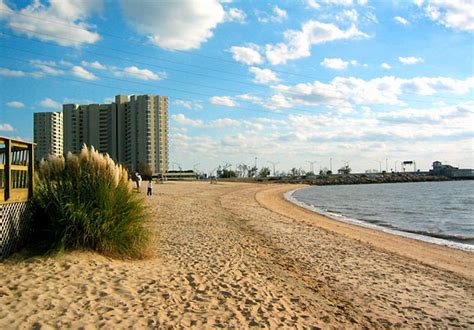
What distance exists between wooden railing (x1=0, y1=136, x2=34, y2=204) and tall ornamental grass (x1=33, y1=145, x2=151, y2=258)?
0.86 ft

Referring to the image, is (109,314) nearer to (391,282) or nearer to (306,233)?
(391,282)

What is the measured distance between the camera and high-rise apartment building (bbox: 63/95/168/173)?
88.0 m

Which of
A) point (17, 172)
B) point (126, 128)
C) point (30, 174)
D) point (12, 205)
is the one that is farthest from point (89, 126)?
point (12, 205)

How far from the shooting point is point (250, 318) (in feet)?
18.8

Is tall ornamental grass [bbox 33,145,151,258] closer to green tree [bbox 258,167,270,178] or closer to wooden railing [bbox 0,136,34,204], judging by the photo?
wooden railing [bbox 0,136,34,204]

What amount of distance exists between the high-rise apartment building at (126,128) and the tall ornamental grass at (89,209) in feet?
258

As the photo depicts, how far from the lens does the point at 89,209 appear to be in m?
7.99

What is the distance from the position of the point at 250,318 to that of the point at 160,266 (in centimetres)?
295

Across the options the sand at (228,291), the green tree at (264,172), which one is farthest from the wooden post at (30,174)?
the green tree at (264,172)

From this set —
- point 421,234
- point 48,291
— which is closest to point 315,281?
point 48,291

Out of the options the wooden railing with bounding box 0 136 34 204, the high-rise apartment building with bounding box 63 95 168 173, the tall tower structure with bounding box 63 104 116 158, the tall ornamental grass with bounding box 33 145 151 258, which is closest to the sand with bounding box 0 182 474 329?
the tall ornamental grass with bounding box 33 145 151 258

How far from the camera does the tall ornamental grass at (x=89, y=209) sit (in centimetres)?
775

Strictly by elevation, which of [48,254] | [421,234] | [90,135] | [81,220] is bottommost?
[421,234]

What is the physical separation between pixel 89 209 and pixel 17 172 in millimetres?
2805
